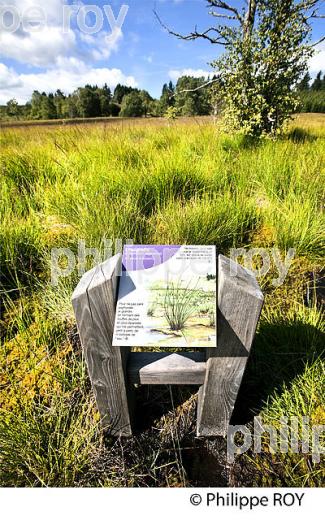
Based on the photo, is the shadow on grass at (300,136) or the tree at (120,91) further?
the tree at (120,91)

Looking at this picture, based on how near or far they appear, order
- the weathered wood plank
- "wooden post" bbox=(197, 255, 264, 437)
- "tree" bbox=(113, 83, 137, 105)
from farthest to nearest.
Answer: "tree" bbox=(113, 83, 137, 105) → the weathered wood plank → "wooden post" bbox=(197, 255, 264, 437)

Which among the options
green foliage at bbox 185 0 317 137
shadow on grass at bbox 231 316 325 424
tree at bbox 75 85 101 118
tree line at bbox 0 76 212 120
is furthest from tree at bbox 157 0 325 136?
tree at bbox 75 85 101 118

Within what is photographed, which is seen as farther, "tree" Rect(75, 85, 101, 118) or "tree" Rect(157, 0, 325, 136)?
"tree" Rect(75, 85, 101, 118)

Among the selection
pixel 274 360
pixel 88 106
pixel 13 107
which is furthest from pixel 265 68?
pixel 88 106

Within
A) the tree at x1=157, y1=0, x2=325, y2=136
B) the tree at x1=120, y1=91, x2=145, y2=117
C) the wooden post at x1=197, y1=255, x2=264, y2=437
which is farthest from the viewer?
the tree at x1=120, y1=91, x2=145, y2=117

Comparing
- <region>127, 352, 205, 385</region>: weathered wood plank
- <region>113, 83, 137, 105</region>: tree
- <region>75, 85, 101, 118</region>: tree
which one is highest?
<region>113, 83, 137, 105</region>: tree

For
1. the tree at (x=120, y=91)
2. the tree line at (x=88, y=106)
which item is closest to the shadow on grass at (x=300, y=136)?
the tree line at (x=88, y=106)

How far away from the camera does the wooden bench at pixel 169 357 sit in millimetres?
845

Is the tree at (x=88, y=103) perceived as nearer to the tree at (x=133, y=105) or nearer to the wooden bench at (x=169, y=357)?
the tree at (x=133, y=105)

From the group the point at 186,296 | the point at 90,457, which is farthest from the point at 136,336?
the point at 90,457

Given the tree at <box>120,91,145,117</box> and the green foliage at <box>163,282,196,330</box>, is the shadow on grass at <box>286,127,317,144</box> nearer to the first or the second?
the green foliage at <box>163,282,196,330</box>

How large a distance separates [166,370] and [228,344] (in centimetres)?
29

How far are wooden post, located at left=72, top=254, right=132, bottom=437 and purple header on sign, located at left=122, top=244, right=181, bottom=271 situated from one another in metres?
0.06

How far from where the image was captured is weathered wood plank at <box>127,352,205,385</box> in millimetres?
1103
